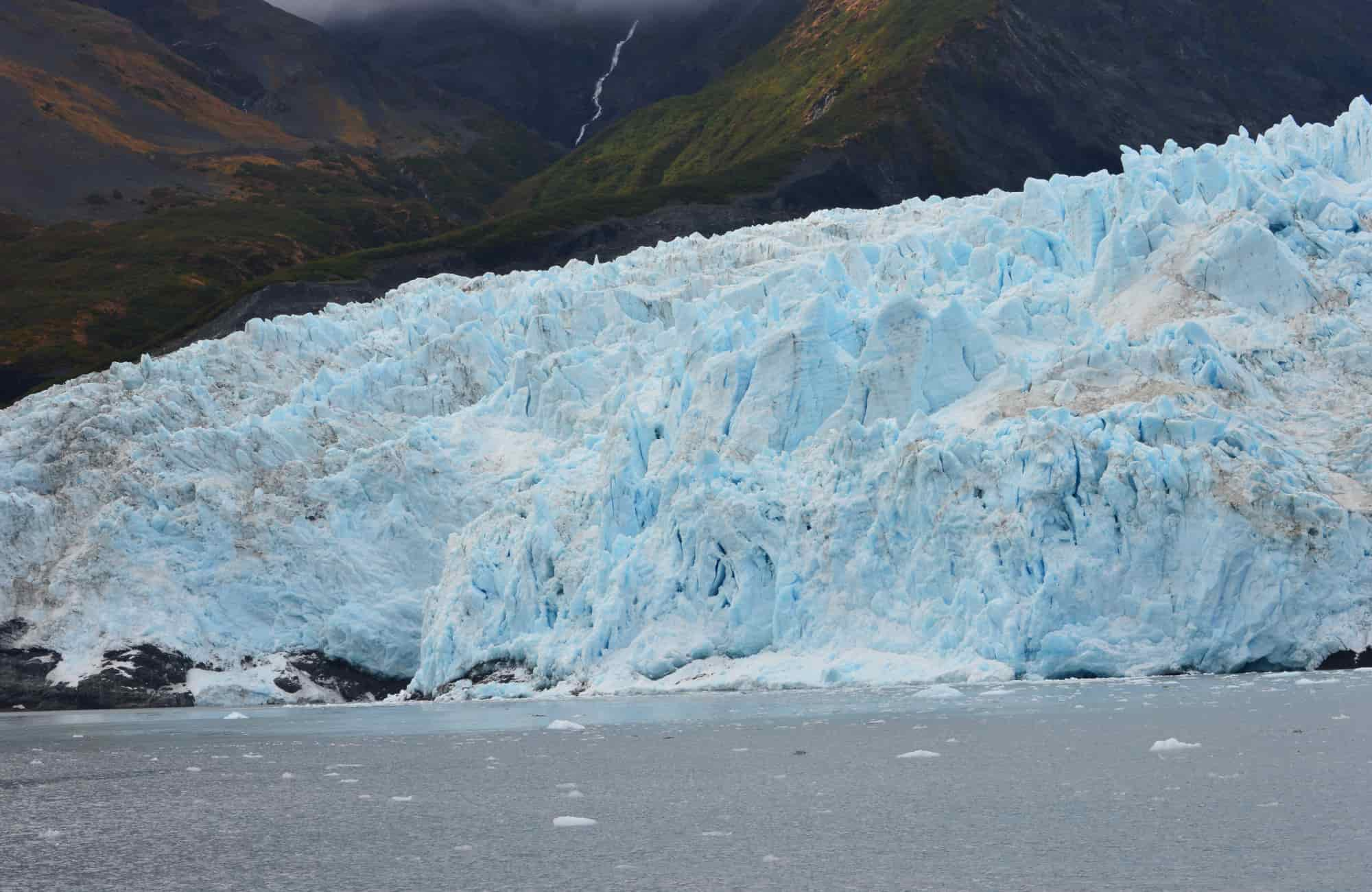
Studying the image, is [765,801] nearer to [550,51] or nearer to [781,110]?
[781,110]

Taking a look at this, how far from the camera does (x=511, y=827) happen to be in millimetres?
10469

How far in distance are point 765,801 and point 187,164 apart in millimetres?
102656

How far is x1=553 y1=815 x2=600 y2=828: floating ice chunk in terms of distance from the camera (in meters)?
10.4

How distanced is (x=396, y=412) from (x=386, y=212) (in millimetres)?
69196

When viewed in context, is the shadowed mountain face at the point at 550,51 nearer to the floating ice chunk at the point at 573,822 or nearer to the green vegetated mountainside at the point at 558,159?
the green vegetated mountainside at the point at 558,159

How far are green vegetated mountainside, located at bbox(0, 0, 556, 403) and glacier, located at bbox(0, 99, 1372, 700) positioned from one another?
113ft

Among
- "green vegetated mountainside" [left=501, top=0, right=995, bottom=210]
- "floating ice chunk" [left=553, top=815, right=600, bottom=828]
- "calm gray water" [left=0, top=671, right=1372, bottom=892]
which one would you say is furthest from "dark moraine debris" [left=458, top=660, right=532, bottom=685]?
"green vegetated mountainside" [left=501, top=0, right=995, bottom=210]

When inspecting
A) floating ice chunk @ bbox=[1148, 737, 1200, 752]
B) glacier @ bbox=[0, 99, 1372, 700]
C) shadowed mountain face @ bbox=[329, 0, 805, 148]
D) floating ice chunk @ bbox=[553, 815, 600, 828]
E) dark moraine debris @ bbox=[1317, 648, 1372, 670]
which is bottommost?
floating ice chunk @ bbox=[553, 815, 600, 828]

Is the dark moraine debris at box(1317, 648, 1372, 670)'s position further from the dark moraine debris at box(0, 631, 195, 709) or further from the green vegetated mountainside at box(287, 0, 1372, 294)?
the green vegetated mountainside at box(287, 0, 1372, 294)

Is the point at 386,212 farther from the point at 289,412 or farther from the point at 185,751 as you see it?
the point at 185,751

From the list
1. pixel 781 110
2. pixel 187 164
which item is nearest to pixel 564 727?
pixel 781 110

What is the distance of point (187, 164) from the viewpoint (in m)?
104

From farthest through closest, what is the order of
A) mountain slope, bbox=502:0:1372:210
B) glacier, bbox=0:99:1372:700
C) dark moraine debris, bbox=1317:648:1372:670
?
mountain slope, bbox=502:0:1372:210, glacier, bbox=0:99:1372:700, dark moraine debris, bbox=1317:648:1372:670

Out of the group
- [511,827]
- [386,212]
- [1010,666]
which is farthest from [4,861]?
[386,212]
